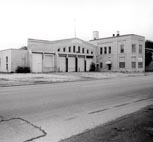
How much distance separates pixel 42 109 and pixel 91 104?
209 centimetres

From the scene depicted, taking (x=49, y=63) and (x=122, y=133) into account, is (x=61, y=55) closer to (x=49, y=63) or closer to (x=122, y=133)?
(x=49, y=63)

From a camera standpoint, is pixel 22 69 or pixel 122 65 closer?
pixel 22 69

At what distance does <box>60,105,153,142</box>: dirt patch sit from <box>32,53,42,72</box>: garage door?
3316 cm

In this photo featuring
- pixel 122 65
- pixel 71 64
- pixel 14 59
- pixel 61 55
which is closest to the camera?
pixel 14 59

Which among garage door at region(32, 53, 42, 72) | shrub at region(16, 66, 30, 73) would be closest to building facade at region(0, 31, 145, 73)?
garage door at region(32, 53, 42, 72)

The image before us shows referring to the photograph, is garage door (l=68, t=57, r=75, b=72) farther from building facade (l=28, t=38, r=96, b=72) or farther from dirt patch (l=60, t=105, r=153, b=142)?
dirt patch (l=60, t=105, r=153, b=142)

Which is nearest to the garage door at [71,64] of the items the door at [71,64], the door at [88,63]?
the door at [71,64]

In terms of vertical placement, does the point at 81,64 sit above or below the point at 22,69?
above

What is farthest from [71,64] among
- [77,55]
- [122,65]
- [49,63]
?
[122,65]

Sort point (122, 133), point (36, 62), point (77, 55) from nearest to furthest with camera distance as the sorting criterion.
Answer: point (122, 133) < point (36, 62) < point (77, 55)

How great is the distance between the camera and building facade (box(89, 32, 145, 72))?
44406 mm

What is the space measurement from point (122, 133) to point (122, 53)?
4288 cm

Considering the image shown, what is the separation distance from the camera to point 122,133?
4059 mm

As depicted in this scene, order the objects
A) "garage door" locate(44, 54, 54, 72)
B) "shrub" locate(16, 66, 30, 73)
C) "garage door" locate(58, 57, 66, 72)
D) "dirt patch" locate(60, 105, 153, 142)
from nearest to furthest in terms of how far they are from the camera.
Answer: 1. "dirt patch" locate(60, 105, 153, 142)
2. "shrub" locate(16, 66, 30, 73)
3. "garage door" locate(44, 54, 54, 72)
4. "garage door" locate(58, 57, 66, 72)
